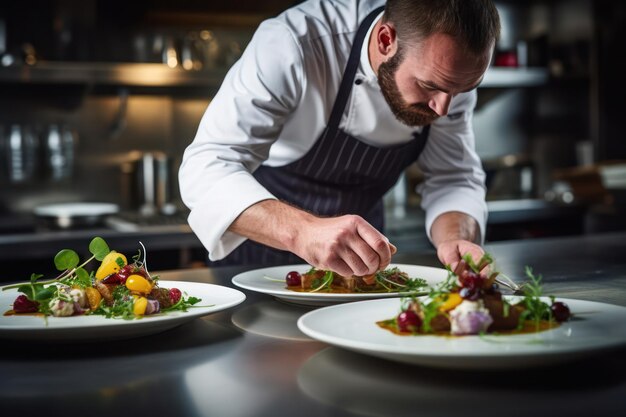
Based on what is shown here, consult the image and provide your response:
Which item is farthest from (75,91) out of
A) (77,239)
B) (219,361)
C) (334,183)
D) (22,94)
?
(219,361)

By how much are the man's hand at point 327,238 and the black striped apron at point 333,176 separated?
24.2 inches

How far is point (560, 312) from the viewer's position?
107 centimetres

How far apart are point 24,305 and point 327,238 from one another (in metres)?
0.49

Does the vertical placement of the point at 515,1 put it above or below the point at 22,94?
above

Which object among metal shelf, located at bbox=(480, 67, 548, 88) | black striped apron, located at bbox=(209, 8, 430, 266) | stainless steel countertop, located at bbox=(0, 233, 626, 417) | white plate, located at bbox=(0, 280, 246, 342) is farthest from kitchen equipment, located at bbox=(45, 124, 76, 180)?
stainless steel countertop, located at bbox=(0, 233, 626, 417)

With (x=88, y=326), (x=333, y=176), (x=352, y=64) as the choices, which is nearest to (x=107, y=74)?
(x=333, y=176)

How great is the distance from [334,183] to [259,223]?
756 millimetres

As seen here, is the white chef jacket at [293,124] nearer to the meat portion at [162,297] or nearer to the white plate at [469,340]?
the meat portion at [162,297]

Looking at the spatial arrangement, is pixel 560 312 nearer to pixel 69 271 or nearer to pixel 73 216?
pixel 69 271

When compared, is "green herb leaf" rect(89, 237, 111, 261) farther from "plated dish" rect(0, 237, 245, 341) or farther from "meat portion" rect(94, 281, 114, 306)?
"meat portion" rect(94, 281, 114, 306)

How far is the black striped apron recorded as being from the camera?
7.02 ft

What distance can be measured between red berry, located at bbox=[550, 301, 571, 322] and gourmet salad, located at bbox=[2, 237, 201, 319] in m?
0.53

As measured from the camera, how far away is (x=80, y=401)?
2.73ft

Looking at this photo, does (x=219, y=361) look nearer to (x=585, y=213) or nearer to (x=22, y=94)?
(x=22, y=94)
